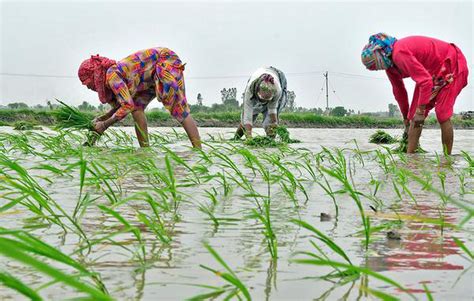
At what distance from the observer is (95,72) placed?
586 centimetres

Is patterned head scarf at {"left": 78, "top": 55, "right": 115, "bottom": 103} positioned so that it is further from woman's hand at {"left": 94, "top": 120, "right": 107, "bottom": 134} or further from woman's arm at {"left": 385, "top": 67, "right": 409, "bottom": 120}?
woman's arm at {"left": 385, "top": 67, "right": 409, "bottom": 120}

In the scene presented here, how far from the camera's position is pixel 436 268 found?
49.8 inches

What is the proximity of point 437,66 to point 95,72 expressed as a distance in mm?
3170

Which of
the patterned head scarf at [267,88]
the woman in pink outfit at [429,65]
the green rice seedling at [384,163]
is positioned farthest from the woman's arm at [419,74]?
the patterned head scarf at [267,88]

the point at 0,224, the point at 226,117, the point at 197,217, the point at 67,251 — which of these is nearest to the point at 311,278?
the point at 67,251

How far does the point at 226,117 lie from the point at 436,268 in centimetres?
2845

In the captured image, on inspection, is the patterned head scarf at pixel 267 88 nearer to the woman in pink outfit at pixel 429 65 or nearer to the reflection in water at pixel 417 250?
the woman in pink outfit at pixel 429 65

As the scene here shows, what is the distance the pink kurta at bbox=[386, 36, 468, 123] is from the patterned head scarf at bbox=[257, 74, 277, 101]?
90.2 inches

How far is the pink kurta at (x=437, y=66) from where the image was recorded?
532 centimetres

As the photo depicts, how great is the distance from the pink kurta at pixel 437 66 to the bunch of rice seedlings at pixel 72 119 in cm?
291

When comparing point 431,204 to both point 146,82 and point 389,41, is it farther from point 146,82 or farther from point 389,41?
point 146,82

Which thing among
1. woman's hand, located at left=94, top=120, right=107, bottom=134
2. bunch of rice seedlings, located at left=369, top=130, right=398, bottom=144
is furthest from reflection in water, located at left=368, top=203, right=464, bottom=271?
bunch of rice seedlings, located at left=369, top=130, right=398, bottom=144

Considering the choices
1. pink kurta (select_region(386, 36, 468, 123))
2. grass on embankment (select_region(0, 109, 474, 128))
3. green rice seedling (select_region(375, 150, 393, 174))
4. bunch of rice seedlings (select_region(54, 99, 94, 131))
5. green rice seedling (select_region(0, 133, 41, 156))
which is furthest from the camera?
grass on embankment (select_region(0, 109, 474, 128))

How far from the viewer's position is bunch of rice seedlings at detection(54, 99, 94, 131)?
227 inches
